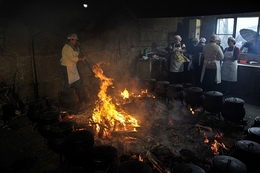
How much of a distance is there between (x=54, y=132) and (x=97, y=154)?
1428 mm

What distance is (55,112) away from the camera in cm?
554

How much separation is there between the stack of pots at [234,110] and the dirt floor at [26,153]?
2.65 ft

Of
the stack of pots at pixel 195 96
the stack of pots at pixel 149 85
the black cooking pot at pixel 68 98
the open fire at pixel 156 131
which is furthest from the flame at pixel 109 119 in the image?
the stack of pots at pixel 195 96

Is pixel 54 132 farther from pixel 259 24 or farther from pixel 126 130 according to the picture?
pixel 259 24

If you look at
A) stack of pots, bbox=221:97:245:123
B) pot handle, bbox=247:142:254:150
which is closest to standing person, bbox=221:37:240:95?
stack of pots, bbox=221:97:245:123

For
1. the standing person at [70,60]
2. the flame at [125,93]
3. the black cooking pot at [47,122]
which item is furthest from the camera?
the flame at [125,93]

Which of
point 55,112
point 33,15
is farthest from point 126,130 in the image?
point 33,15

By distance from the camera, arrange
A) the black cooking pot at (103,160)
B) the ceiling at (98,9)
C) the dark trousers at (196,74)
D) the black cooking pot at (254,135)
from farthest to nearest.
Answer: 1. the dark trousers at (196,74)
2. the ceiling at (98,9)
3. the black cooking pot at (254,135)
4. the black cooking pot at (103,160)

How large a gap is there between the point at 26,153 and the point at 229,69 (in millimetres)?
8545

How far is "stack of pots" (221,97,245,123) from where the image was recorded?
6246mm

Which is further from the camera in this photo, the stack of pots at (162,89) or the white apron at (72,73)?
the stack of pots at (162,89)

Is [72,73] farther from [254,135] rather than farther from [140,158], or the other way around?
[254,135]

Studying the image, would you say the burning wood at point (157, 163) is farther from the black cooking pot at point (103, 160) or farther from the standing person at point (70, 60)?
the standing person at point (70, 60)

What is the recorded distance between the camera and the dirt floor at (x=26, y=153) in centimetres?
470
